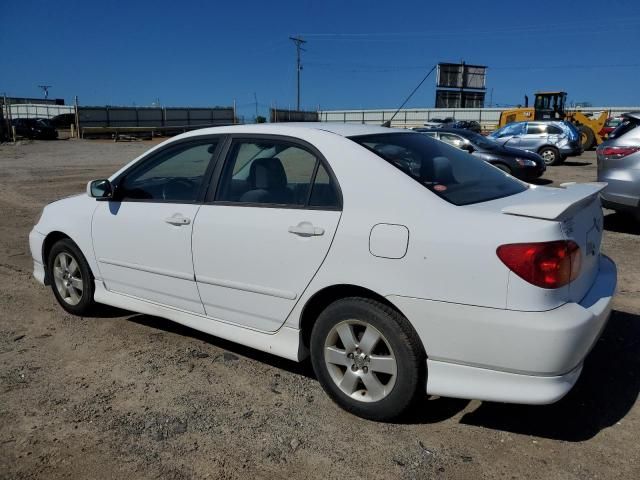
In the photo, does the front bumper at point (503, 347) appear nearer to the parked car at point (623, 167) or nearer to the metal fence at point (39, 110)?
the parked car at point (623, 167)

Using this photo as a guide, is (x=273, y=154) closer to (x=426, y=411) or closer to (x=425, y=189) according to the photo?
(x=425, y=189)

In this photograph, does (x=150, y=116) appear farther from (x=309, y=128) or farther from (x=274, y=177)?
(x=309, y=128)

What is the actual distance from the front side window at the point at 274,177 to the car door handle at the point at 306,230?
135mm

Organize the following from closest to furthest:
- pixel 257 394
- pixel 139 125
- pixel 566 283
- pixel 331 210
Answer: pixel 566 283, pixel 331 210, pixel 257 394, pixel 139 125

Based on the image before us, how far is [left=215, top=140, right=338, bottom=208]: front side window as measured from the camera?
315 centimetres

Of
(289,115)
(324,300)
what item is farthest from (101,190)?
(289,115)

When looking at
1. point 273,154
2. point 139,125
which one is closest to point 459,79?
point 139,125

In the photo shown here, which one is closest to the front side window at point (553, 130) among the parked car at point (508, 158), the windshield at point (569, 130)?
the windshield at point (569, 130)

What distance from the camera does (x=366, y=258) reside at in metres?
2.83

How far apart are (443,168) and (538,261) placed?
104 centimetres

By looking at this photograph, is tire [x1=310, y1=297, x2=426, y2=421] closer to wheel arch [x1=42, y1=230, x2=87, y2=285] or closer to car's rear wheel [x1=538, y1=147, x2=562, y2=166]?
wheel arch [x1=42, y1=230, x2=87, y2=285]

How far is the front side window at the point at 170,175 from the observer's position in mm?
3785

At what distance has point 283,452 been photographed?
9.18ft

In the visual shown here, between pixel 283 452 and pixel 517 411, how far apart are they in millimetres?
1351
